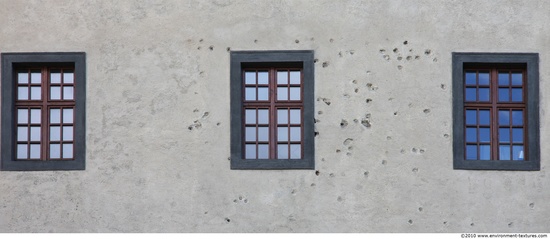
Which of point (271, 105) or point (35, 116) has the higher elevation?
point (271, 105)

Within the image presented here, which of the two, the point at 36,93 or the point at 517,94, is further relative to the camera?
the point at 36,93

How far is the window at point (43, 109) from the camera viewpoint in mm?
15398

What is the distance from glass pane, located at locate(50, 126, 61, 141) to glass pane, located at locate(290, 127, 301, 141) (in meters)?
2.82

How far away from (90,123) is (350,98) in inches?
124

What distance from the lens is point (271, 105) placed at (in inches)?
606

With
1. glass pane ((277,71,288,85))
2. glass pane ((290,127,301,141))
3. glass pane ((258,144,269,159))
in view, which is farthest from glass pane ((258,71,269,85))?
glass pane ((258,144,269,159))

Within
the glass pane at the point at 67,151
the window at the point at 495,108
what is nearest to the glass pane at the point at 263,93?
the window at the point at 495,108

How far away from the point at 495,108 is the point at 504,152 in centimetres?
54

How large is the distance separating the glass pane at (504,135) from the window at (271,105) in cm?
228

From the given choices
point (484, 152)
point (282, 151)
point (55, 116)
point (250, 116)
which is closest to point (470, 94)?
point (484, 152)

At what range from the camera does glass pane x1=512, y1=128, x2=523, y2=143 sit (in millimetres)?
15336

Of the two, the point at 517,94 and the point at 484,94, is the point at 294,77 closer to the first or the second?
the point at 484,94

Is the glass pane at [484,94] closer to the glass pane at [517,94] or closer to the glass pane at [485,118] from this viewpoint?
the glass pane at [485,118]

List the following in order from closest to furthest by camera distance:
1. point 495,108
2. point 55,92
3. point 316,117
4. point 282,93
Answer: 1. point 316,117
2. point 495,108
3. point 282,93
4. point 55,92
